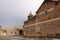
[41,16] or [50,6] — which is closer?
[50,6]

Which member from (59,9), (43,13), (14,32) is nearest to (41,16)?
(43,13)

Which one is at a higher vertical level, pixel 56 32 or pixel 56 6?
pixel 56 6

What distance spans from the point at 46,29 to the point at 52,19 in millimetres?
2120

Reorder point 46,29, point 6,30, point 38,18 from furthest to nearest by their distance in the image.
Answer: point 6,30 → point 38,18 → point 46,29

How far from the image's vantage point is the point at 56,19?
18766mm

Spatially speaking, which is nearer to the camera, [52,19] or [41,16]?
[52,19]

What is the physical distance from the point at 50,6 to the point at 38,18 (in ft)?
18.4

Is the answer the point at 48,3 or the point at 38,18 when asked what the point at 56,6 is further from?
the point at 38,18

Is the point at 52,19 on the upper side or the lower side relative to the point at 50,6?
lower

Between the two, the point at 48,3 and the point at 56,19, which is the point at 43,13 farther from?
the point at 56,19

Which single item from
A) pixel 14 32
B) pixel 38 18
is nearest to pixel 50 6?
pixel 38 18

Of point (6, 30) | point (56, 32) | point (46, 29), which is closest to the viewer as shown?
point (56, 32)

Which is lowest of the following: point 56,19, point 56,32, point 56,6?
point 56,32

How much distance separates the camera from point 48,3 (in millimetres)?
20906
